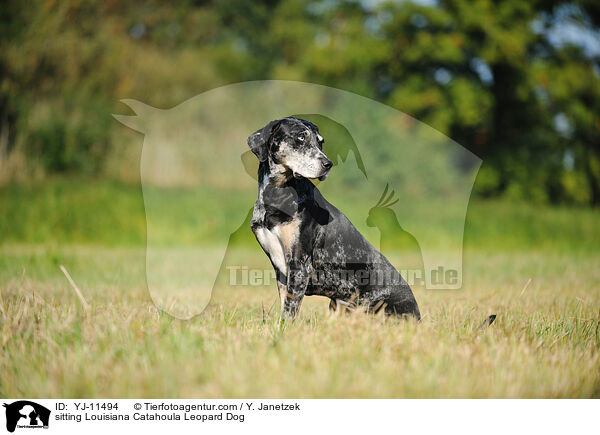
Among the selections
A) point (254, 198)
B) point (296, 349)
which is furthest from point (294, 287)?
point (254, 198)

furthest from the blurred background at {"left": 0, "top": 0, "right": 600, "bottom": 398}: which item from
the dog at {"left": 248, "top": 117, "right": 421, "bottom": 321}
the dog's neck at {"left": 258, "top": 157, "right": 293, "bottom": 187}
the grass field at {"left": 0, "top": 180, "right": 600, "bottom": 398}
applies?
the dog's neck at {"left": 258, "top": 157, "right": 293, "bottom": 187}

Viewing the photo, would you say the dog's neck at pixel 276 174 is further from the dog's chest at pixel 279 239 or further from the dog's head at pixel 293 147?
the dog's chest at pixel 279 239

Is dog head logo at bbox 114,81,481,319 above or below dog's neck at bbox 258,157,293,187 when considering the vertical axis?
above

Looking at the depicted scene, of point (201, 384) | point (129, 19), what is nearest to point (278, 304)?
point (201, 384)

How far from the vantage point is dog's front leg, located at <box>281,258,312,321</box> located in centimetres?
368

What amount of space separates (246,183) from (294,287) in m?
7.30

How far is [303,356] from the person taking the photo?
2.83 metres

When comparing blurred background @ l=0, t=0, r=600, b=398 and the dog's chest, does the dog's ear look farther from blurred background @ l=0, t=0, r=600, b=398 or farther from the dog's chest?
blurred background @ l=0, t=0, r=600, b=398

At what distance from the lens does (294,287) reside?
145 inches

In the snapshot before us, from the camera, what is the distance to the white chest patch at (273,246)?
3.74 metres

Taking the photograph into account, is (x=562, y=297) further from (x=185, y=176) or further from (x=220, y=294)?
(x=185, y=176)
